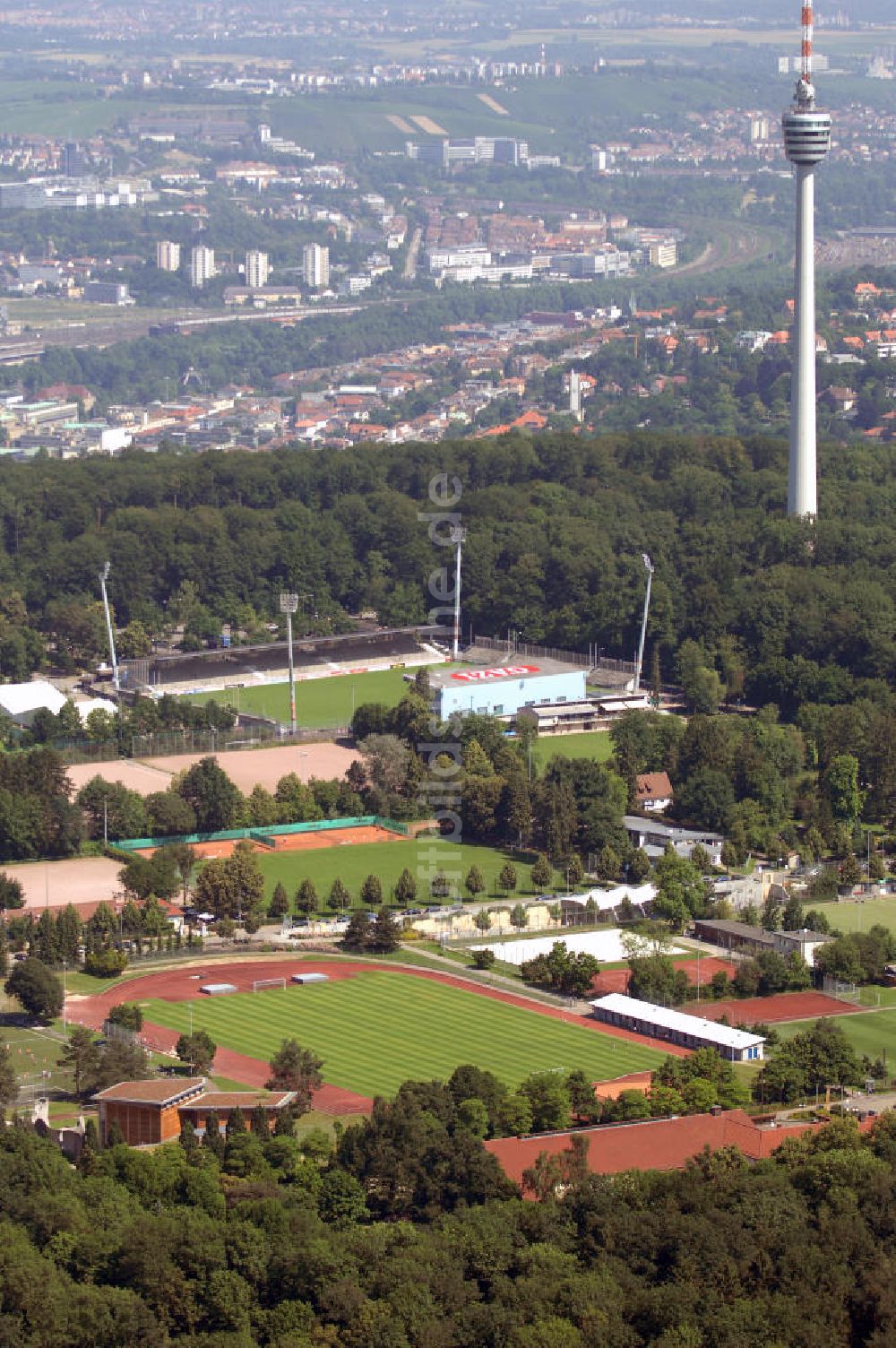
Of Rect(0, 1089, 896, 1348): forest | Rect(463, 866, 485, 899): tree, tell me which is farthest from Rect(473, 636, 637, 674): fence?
Rect(0, 1089, 896, 1348): forest

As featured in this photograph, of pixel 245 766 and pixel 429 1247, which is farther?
pixel 245 766

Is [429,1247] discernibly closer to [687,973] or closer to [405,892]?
[687,973]

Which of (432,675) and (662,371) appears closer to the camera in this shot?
(432,675)

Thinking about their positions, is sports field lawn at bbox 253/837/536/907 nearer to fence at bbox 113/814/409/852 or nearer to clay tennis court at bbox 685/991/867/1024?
fence at bbox 113/814/409/852

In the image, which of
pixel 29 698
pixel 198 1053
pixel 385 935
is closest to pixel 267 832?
pixel 385 935

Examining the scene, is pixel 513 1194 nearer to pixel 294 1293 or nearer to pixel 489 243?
pixel 294 1293

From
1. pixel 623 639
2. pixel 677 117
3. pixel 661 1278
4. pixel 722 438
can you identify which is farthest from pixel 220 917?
pixel 677 117
